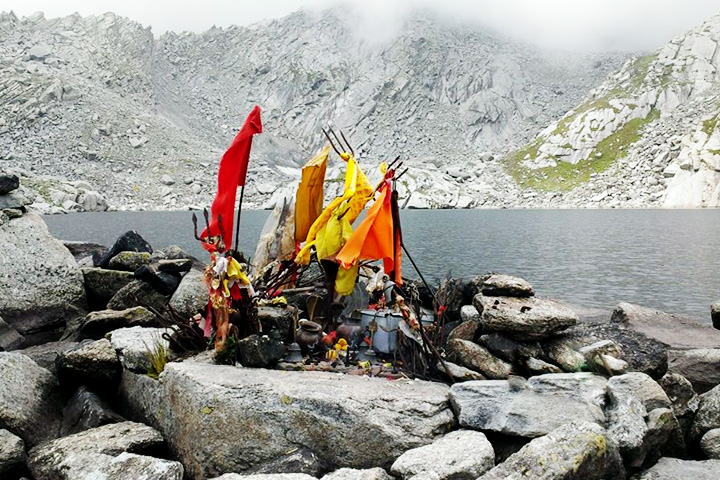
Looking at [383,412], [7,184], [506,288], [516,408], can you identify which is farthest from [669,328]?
[7,184]

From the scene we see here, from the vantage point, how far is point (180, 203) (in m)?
149

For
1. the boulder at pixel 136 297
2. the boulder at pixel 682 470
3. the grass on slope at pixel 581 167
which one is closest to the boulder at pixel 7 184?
the boulder at pixel 136 297

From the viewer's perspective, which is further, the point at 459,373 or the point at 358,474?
the point at 459,373

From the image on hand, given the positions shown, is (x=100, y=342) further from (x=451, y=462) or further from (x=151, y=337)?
(x=451, y=462)

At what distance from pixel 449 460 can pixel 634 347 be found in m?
5.70

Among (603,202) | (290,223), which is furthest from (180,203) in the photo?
(290,223)

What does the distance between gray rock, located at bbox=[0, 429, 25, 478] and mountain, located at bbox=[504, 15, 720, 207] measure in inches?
5617

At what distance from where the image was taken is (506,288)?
37.1 ft

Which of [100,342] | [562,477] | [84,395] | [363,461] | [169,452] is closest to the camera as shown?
[562,477]

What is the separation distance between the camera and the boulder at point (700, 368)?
12.4m

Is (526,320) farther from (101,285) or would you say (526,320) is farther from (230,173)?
(101,285)

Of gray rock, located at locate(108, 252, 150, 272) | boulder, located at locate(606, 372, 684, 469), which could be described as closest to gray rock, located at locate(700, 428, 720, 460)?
boulder, located at locate(606, 372, 684, 469)

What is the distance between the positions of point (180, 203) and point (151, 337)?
14535 centimetres

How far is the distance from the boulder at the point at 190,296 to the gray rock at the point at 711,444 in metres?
10.6
